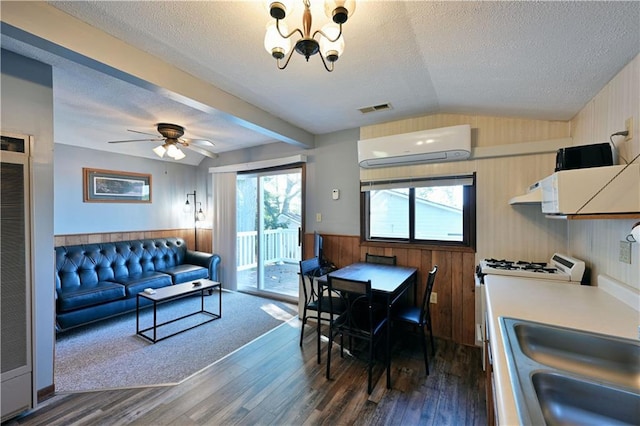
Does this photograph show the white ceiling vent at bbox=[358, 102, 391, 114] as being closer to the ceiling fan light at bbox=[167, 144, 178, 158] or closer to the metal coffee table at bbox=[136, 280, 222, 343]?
the ceiling fan light at bbox=[167, 144, 178, 158]

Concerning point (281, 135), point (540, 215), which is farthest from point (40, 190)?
point (540, 215)

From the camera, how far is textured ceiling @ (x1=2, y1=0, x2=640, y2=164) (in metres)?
1.34

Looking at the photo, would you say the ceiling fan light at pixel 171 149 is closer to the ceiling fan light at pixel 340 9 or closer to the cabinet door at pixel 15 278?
the cabinet door at pixel 15 278

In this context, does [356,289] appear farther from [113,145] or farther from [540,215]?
[113,145]

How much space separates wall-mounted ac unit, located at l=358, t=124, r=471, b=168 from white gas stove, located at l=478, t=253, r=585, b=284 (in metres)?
1.11

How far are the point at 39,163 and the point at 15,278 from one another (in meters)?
0.81

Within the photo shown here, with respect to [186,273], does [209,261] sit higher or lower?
higher

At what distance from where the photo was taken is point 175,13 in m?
1.47

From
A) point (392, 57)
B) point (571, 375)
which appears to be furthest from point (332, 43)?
point (571, 375)

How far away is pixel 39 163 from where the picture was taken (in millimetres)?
1952

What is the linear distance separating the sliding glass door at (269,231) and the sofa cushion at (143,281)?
131cm

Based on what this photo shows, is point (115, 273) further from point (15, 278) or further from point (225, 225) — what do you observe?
point (15, 278)

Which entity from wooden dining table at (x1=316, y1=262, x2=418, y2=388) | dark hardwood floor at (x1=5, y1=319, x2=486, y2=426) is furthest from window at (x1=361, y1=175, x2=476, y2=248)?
dark hardwood floor at (x1=5, y1=319, x2=486, y2=426)

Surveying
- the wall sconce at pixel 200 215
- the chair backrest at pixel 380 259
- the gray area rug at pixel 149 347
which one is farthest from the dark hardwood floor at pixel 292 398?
the wall sconce at pixel 200 215
